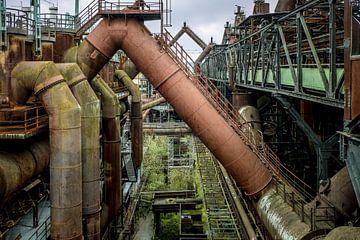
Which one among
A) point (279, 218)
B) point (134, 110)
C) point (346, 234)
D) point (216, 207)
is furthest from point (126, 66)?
point (346, 234)

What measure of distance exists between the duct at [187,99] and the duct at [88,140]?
5.81 feet

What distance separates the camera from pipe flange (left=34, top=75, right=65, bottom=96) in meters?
10.0

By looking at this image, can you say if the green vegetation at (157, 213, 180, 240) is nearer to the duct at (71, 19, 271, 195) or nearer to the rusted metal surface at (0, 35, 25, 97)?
the duct at (71, 19, 271, 195)

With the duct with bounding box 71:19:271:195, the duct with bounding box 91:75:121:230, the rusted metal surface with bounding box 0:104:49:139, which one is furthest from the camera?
the duct with bounding box 91:75:121:230

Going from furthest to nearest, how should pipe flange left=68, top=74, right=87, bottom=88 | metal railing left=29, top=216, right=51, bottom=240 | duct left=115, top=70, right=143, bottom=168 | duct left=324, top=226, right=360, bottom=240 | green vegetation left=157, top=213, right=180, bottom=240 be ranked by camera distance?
1. duct left=115, top=70, right=143, bottom=168
2. green vegetation left=157, top=213, right=180, bottom=240
3. metal railing left=29, top=216, right=51, bottom=240
4. pipe flange left=68, top=74, right=87, bottom=88
5. duct left=324, top=226, right=360, bottom=240

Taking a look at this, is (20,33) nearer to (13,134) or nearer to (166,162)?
(13,134)

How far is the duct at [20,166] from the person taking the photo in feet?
30.6

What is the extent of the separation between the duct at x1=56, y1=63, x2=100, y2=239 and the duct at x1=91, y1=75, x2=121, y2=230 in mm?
3233

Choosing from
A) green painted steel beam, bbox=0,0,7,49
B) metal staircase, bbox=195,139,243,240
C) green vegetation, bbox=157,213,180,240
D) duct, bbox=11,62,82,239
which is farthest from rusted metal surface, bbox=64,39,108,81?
green vegetation, bbox=157,213,180,240

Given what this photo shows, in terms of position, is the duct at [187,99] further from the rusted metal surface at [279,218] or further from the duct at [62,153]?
the duct at [62,153]

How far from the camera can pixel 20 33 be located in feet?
37.0

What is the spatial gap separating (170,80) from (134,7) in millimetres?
3068

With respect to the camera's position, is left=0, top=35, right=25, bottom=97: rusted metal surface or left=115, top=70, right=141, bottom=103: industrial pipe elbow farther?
left=115, top=70, right=141, bottom=103: industrial pipe elbow

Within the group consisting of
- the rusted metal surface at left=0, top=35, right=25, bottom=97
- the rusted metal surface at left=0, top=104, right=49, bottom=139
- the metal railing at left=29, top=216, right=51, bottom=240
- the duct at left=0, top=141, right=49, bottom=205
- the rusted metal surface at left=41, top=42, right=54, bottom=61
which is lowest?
the metal railing at left=29, top=216, right=51, bottom=240
